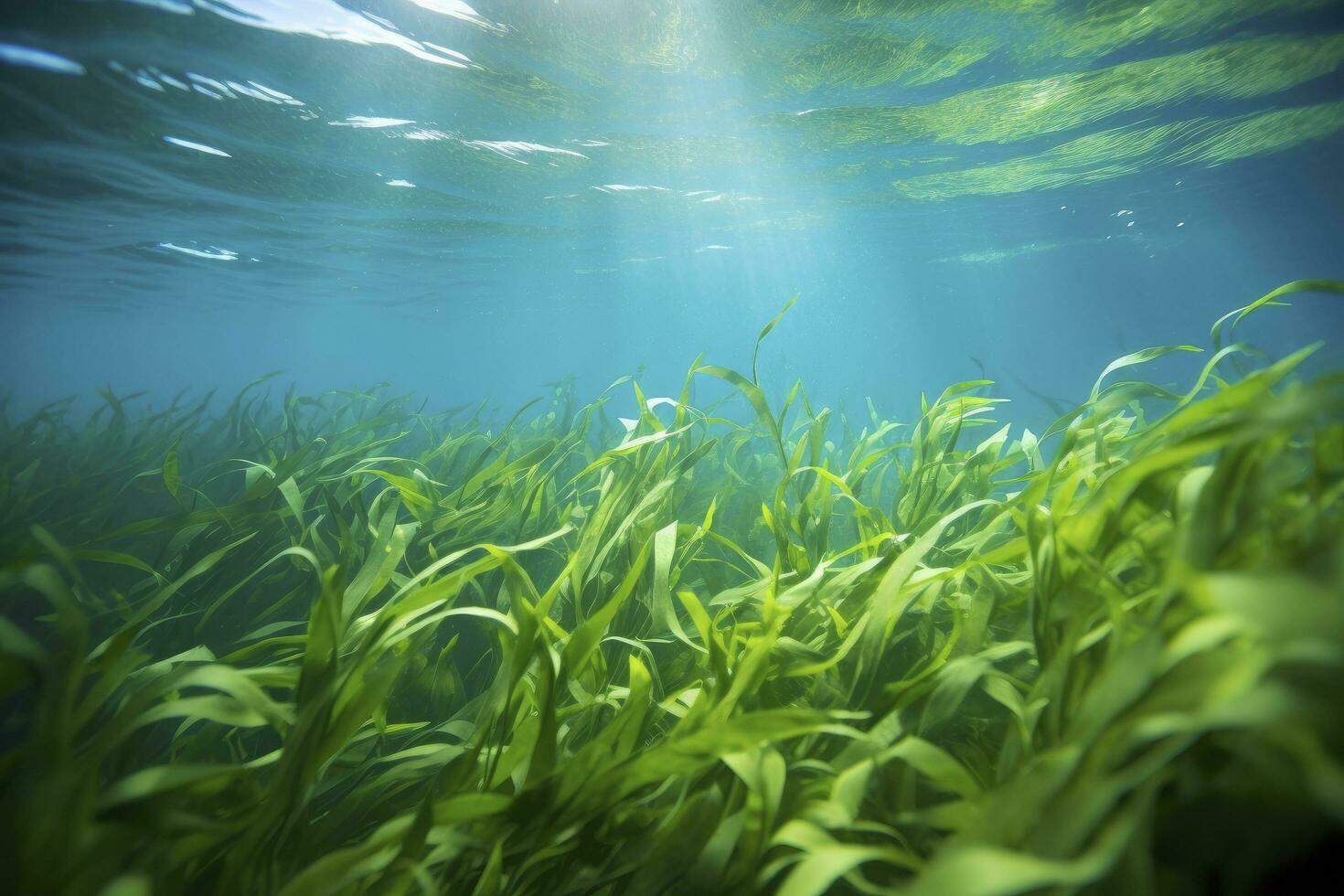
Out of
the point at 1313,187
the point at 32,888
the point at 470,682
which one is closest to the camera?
the point at 32,888

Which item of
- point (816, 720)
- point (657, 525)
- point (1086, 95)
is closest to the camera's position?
point (816, 720)

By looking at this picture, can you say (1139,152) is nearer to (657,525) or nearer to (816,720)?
(657,525)

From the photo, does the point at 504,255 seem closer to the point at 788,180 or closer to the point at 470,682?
the point at 788,180

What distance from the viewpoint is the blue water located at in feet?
24.4

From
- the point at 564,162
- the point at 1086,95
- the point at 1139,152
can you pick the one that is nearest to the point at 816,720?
the point at 564,162

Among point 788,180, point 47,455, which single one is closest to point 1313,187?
point 788,180

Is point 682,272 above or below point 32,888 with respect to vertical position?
above

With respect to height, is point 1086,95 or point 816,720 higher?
point 1086,95

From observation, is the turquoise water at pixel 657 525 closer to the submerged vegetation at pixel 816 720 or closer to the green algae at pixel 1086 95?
the submerged vegetation at pixel 816 720

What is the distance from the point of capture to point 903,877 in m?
0.99

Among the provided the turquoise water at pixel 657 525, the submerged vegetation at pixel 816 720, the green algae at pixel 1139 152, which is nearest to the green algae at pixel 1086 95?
the turquoise water at pixel 657 525

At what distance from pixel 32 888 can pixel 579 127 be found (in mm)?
12104

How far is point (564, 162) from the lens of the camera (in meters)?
12.3

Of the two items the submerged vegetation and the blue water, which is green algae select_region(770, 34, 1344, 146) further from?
the submerged vegetation
